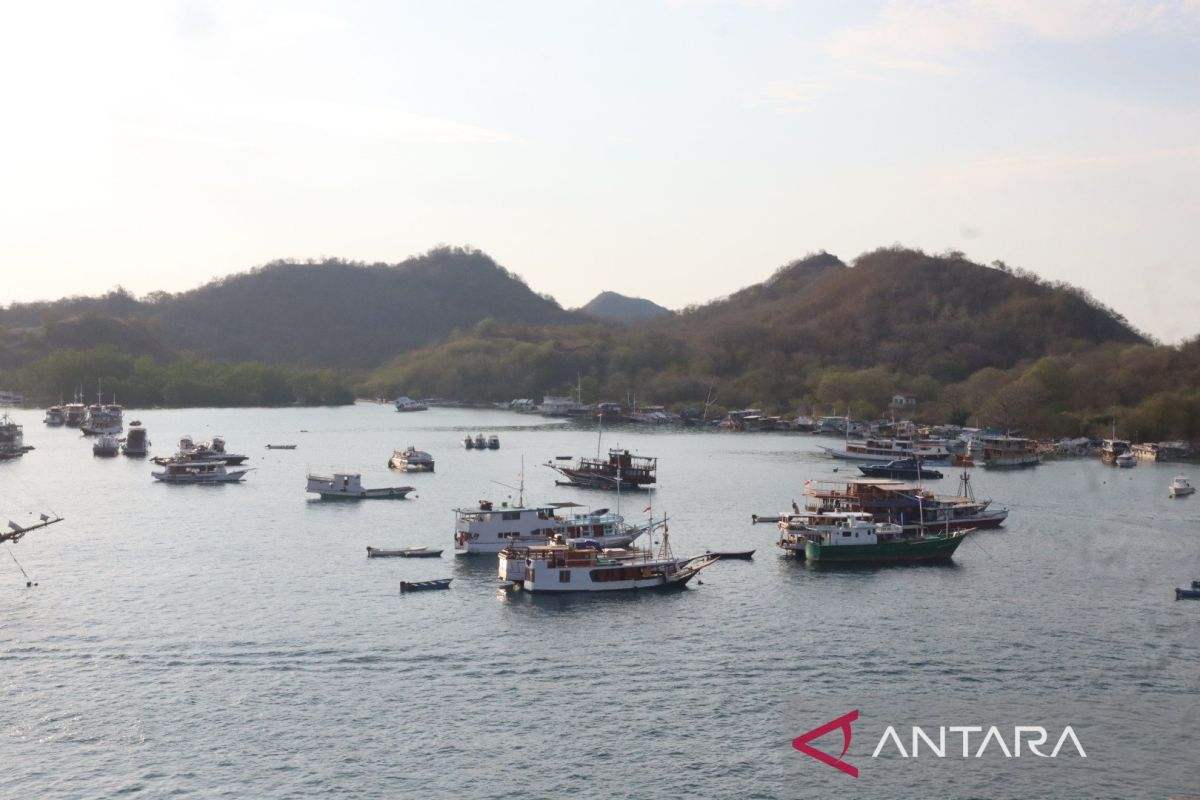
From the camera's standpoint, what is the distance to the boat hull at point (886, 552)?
41.8 meters

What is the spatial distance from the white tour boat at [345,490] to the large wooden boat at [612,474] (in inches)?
409

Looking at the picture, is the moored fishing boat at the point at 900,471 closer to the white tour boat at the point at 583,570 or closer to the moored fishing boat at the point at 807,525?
the moored fishing boat at the point at 807,525

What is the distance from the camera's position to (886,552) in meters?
42.2

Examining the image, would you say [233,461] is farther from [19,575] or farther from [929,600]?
[929,600]

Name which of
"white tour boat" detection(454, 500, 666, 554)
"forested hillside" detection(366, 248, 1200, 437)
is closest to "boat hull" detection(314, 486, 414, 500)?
"white tour boat" detection(454, 500, 666, 554)

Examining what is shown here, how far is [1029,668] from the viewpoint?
2909 cm

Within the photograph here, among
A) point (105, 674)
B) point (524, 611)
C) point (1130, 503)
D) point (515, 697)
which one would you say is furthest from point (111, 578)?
point (1130, 503)

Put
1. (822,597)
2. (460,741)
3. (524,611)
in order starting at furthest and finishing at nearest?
(822,597)
(524,611)
(460,741)

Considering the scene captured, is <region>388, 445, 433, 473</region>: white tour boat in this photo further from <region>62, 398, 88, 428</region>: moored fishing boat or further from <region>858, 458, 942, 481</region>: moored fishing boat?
<region>62, 398, 88, 428</region>: moored fishing boat

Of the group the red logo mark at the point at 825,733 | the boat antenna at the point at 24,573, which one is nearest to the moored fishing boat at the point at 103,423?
the boat antenna at the point at 24,573

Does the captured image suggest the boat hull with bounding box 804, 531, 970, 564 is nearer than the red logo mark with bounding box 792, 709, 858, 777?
No

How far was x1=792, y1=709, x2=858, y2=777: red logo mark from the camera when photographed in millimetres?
23500

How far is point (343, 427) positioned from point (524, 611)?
85.6 m

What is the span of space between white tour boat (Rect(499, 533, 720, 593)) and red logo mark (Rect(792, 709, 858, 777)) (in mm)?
11574
